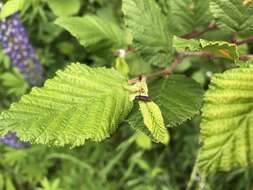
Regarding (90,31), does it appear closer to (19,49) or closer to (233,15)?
(233,15)

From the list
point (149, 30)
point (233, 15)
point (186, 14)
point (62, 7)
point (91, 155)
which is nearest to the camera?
point (233, 15)

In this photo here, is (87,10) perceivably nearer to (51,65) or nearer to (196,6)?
(51,65)

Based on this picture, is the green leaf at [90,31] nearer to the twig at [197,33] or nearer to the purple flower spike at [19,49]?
the twig at [197,33]

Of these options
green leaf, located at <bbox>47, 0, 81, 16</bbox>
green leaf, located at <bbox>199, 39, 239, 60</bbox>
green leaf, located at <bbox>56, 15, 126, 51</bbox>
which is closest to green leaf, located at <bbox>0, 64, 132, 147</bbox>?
green leaf, located at <bbox>199, 39, 239, 60</bbox>

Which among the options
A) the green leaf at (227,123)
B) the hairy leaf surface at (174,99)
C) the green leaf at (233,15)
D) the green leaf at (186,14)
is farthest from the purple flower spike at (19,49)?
the green leaf at (227,123)

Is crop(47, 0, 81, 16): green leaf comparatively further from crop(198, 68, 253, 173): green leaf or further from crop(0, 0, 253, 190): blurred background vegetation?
crop(198, 68, 253, 173): green leaf

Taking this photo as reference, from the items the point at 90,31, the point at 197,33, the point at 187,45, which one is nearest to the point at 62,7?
the point at 90,31
